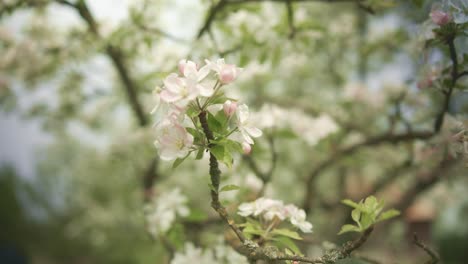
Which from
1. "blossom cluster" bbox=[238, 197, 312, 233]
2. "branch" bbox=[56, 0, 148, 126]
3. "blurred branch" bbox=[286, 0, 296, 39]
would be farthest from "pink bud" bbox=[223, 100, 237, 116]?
"branch" bbox=[56, 0, 148, 126]

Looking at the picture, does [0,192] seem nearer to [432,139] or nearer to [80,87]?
[80,87]

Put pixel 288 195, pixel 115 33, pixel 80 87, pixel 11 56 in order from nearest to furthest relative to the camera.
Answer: pixel 115 33
pixel 11 56
pixel 80 87
pixel 288 195

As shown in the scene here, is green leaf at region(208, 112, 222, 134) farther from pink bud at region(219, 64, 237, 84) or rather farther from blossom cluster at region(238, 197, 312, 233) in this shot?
blossom cluster at region(238, 197, 312, 233)

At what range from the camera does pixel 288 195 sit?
7.86 feet

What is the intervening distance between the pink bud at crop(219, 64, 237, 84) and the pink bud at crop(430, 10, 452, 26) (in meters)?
0.40

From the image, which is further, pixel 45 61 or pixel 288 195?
pixel 288 195

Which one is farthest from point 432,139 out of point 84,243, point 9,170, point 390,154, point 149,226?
point 9,170

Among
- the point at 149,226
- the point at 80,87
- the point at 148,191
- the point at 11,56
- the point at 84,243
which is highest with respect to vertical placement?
the point at 84,243

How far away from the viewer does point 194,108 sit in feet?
1.82

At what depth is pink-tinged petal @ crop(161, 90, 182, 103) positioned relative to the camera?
521 mm

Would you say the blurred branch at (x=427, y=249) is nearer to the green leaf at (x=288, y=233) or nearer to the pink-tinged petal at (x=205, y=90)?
the green leaf at (x=288, y=233)

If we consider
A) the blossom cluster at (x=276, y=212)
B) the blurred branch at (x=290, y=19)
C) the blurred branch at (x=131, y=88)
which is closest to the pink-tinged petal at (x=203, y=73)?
the blossom cluster at (x=276, y=212)

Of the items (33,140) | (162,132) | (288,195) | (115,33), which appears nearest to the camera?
(162,132)

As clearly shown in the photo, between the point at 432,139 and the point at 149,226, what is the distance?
0.76m
